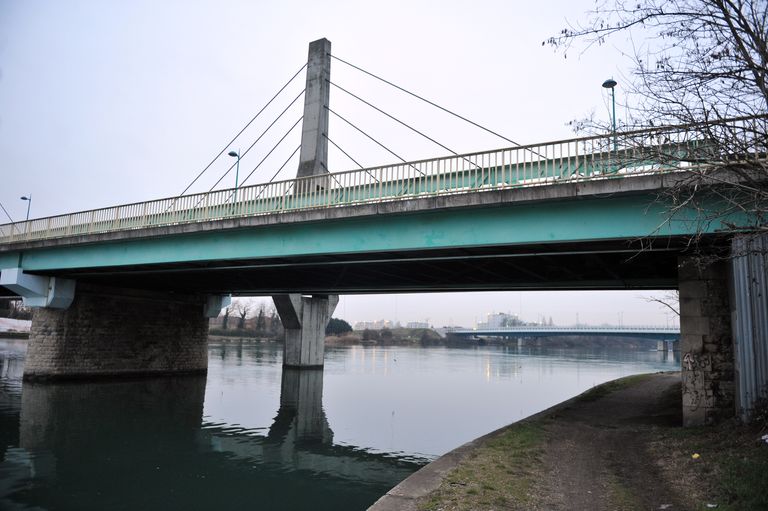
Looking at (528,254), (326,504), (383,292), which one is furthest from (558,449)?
(383,292)

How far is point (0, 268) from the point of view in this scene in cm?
3159

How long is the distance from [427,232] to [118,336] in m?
24.9

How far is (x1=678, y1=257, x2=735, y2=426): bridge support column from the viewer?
46.2 feet

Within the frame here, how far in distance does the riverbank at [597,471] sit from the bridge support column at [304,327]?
3046 centimetres

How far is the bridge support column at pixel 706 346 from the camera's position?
554 inches

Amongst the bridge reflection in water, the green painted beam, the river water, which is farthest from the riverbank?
the green painted beam

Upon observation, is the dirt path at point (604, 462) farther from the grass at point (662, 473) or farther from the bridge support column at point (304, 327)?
the bridge support column at point (304, 327)

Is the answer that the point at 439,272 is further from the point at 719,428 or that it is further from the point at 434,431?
the point at 719,428

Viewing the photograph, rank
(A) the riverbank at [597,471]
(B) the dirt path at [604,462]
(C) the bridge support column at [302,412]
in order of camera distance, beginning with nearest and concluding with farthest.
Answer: (A) the riverbank at [597,471] < (B) the dirt path at [604,462] < (C) the bridge support column at [302,412]

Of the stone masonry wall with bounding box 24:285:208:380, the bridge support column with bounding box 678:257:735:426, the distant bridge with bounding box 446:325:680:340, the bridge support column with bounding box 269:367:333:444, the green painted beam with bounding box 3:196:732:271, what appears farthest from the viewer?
the distant bridge with bounding box 446:325:680:340

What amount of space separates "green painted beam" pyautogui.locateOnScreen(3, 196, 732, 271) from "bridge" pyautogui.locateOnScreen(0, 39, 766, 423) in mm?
45

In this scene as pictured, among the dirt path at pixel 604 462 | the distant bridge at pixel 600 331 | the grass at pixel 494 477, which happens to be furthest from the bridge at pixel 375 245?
the distant bridge at pixel 600 331

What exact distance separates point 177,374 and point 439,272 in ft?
72.6

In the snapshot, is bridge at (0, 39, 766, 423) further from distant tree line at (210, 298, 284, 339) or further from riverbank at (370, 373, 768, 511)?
distant tree line at (210, 298, 284, 339)
